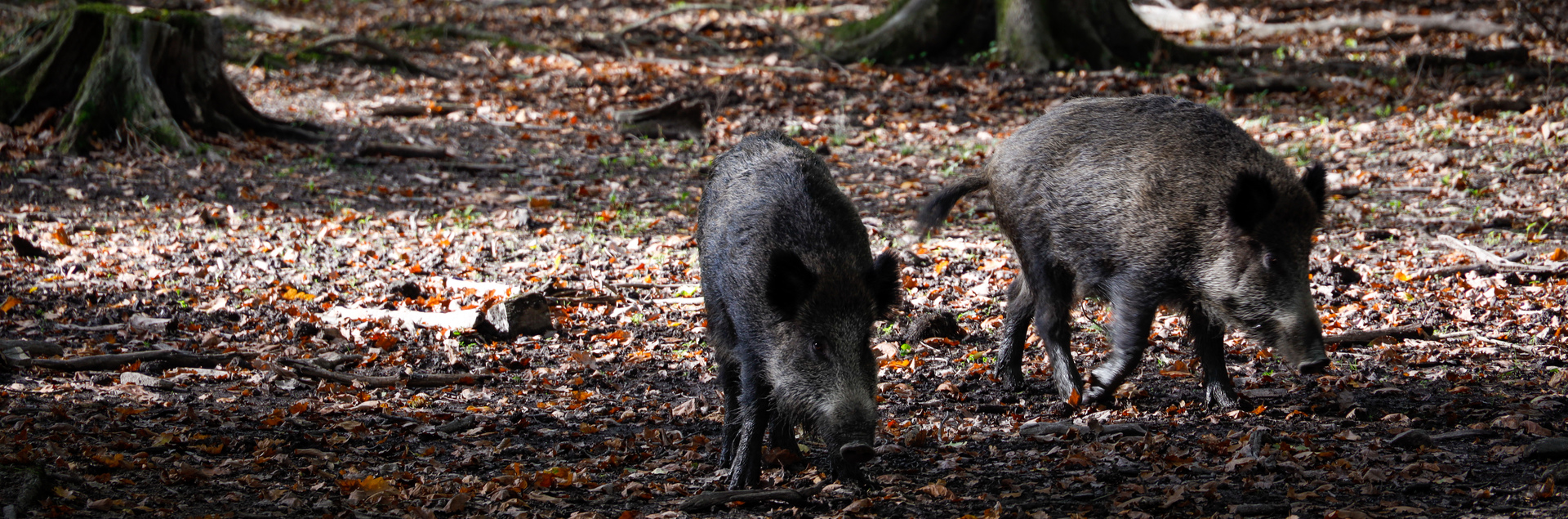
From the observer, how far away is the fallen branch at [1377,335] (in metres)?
5.81

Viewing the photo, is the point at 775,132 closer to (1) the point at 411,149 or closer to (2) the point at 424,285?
(2) the point at 424,285

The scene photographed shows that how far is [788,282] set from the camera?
3.86m

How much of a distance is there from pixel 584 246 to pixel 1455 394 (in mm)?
5418

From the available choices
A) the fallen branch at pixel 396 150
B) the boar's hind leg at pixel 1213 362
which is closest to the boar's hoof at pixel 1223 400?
the boar's hind leg at pixel 1213 362

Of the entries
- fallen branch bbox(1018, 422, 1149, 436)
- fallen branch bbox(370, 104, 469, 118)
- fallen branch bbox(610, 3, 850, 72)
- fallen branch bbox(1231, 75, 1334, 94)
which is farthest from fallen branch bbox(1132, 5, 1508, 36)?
fallen branch bbox(1018, 422, 1149, 436)

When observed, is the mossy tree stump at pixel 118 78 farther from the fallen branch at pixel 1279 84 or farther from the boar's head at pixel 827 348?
the fallen branch at pixel 1279 84

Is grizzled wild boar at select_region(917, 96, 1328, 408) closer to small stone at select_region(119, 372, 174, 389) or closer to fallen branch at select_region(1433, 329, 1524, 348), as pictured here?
fallen branch at select_region(1433, 329, 1524, 348)

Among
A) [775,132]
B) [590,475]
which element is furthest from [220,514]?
[775,132]

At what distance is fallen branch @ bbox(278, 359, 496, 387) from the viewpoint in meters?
5.52

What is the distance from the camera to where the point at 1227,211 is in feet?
15.8

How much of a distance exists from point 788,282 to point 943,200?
2.18 m

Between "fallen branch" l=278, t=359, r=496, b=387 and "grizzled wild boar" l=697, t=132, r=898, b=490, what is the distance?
1.70 m

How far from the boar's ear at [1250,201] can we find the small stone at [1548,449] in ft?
4.30

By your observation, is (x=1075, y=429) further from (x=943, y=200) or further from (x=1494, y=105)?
(x=1494, y=105)
